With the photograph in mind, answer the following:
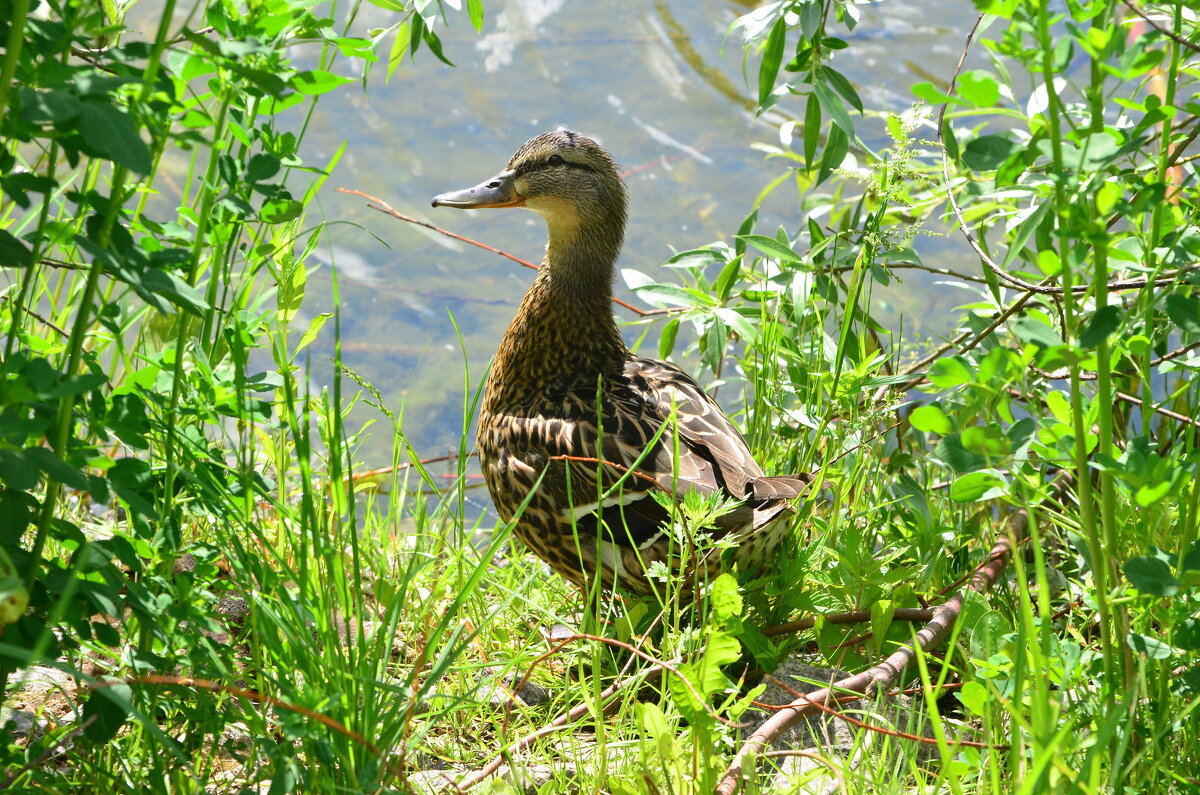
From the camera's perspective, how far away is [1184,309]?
67.7 inches

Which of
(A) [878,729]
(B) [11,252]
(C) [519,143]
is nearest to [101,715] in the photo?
(B) [11,252]

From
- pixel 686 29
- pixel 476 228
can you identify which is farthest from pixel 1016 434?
pixel 686 29

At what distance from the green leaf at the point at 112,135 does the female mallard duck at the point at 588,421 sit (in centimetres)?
128

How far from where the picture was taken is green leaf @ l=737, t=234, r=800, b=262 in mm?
2912

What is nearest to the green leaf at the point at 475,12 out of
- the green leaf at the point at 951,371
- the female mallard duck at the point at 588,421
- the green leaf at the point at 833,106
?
the green leaf at the point at 833,106

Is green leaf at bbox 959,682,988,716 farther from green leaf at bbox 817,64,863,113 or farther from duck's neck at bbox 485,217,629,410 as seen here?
duck's neck at bbox 485,217,629,410

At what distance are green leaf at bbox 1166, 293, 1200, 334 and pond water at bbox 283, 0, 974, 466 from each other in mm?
3319

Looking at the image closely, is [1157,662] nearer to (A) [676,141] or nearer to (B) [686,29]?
(A) [676,141]

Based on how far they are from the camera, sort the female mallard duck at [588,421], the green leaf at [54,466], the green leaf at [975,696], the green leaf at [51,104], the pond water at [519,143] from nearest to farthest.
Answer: the green leaf at [51,104]
the green leaf at [54,466]
the green leaf at [975,696]
the female mallard duck at [588,421]
the pond water at [519,143]

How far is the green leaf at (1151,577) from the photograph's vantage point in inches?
64.6

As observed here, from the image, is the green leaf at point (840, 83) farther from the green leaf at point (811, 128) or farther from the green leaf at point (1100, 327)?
the green leaf at point (1100, 327)

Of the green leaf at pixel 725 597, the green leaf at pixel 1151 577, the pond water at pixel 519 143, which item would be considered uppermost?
the pond water at pixel 519 143

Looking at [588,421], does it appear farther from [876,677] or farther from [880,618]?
[876,677]

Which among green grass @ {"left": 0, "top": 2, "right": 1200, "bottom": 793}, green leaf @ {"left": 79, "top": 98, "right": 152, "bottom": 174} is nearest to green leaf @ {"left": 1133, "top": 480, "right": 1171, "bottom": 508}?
green grass @ {"left": 0, "top": 2, "right": 1200, "bottom": 793}
